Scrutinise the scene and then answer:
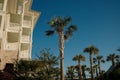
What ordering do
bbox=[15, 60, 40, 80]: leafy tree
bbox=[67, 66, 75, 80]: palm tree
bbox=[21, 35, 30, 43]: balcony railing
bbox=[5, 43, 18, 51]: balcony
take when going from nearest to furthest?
bbox=[15, 60, 40, 80]: leafy tree
bbox=[5, 43, 18, 51]: balcony
bbox=[21, 35, 30, 43]: balcony railing
bbox=[67, 66, 75, 80]: palm tree

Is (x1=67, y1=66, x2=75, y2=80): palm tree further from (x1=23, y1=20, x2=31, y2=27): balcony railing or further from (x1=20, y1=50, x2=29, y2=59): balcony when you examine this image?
(x1=23, y1=20, x2=31, y2=27): balcony railing

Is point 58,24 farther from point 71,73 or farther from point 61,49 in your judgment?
point 71,73

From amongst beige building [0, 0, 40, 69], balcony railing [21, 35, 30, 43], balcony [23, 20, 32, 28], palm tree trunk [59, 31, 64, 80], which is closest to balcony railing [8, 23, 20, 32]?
beige building [0, 0, 40, 69]

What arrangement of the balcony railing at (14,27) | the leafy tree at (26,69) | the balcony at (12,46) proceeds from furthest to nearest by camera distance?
the balcony railing at (14,27) < the balcony at (12,46) < the leafy tree at (26,69)

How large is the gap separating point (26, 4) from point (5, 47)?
10829 mm

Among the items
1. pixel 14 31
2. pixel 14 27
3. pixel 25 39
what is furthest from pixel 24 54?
pixel 14 27

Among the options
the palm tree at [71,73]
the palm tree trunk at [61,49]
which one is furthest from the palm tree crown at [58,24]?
the palm tree at [71,73]

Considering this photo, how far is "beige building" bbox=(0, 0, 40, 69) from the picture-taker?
29719 mm

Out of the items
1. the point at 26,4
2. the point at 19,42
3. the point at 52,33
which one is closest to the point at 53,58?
the point at 52,33

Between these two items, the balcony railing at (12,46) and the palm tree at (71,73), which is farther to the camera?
the palm tree at (71,73)

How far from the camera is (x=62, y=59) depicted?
27875 mm

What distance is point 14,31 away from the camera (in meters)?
31.7

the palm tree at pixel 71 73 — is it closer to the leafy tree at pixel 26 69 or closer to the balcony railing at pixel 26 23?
the balcony railing at pixel 26 23

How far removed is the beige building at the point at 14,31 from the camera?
29719mm
